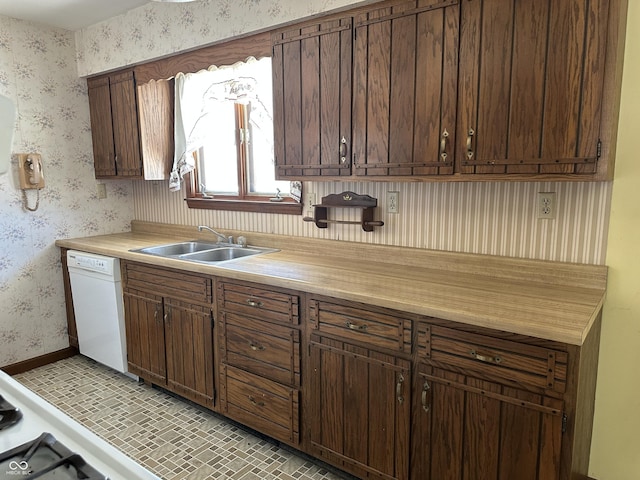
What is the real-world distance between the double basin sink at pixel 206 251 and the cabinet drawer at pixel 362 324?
920 mm

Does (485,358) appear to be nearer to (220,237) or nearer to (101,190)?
(220,237)

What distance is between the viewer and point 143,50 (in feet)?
9.78

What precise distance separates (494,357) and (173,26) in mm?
2567

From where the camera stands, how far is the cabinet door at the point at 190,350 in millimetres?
2527

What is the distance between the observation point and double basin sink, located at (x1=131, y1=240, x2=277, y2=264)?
9.48 ft

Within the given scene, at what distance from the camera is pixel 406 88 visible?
6.35 feet

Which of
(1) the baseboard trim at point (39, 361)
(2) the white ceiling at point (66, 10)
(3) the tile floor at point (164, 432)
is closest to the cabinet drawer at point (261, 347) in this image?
(3) the tile floor at point (164, 432)

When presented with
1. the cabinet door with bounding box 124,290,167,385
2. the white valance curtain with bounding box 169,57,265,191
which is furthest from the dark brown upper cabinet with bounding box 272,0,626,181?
the cabinet door with bounding box 124,290,167,385

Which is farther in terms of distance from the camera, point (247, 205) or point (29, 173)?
point (29, 173)

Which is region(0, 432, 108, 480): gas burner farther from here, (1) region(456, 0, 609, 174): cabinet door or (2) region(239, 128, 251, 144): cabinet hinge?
(2) region(239, 128, 251, 144): cabinet hinge

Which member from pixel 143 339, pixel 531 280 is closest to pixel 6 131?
pixel 531 280

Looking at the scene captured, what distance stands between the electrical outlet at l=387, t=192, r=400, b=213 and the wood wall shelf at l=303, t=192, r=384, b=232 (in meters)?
0.07

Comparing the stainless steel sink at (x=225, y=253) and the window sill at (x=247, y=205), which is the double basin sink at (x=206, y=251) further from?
the window sill at (x=247, y=205)

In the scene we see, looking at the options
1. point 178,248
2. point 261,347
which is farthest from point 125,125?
point 261,347
